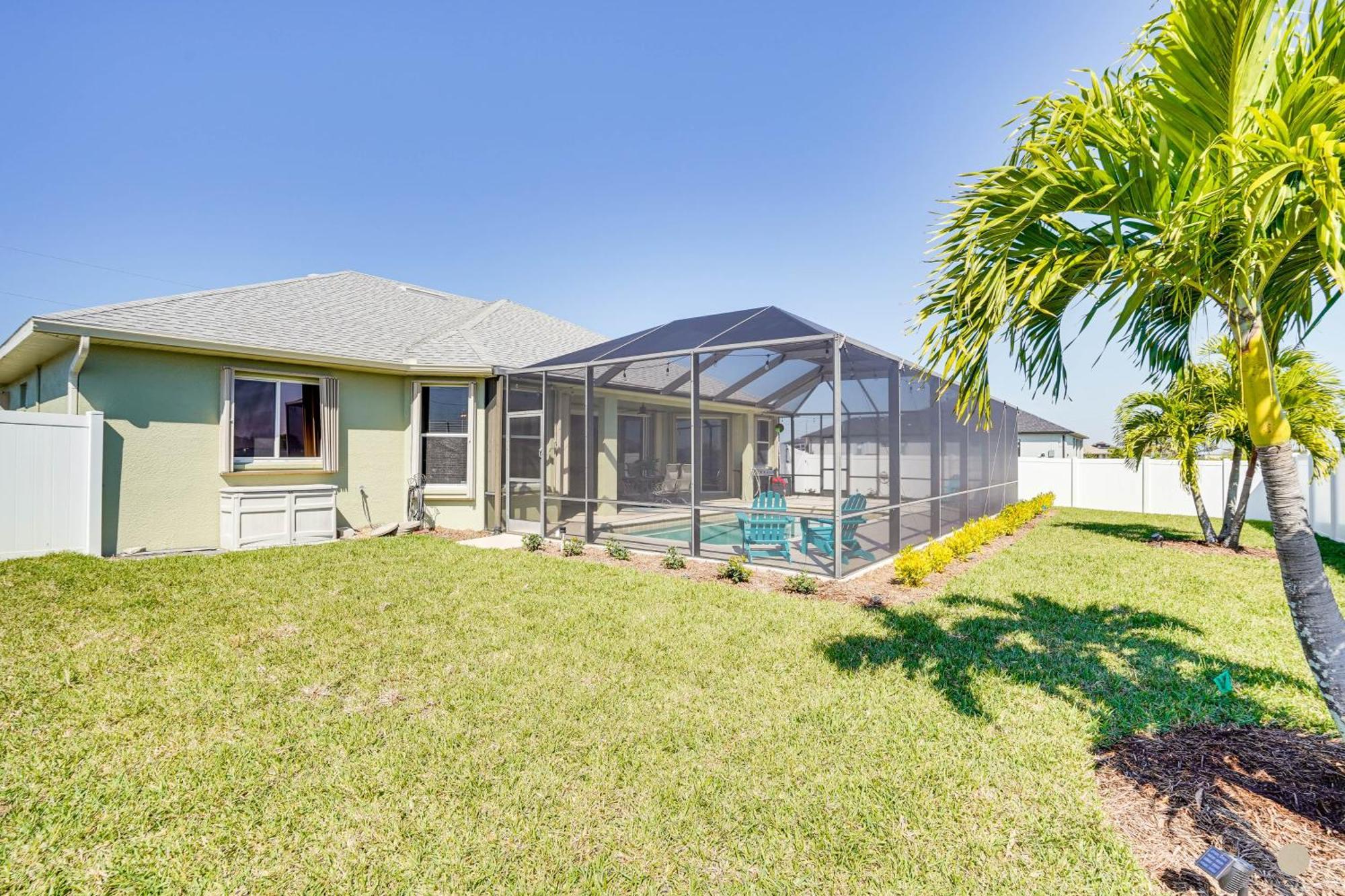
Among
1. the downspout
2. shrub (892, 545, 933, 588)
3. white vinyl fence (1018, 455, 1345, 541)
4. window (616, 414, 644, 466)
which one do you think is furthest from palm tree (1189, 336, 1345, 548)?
the downspout

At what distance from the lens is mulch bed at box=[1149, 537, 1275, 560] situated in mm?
9359

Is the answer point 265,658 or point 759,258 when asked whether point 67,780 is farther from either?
point 759,258

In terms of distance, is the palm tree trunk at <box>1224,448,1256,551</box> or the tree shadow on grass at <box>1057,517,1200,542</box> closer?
the palm tree trunk at <box>1224,448,1256,551</box>

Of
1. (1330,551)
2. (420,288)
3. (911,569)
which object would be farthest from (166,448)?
(1330,551)

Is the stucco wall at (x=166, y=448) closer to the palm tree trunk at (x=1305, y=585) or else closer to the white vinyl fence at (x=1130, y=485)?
the palm tree trunk at (x=1305, y=585)

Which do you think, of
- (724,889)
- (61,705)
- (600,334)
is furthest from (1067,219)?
(600,334)

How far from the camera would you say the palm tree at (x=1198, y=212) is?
7.06 ft

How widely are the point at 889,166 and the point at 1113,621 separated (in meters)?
8.31

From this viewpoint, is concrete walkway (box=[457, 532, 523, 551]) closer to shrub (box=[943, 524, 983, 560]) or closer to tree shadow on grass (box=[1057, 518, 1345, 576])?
shrub (box=[943, 524, 983, 560])

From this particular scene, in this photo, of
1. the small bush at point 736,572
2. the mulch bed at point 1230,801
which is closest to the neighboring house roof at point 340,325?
the small bush at point 736,572

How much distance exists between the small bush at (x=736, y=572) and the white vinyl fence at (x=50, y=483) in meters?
8.78

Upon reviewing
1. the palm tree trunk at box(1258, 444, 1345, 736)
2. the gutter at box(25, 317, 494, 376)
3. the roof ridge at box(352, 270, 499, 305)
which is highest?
the roof ridge at box(352, 270, 499, 305)

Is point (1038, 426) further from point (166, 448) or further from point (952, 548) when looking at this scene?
point (166, 448)

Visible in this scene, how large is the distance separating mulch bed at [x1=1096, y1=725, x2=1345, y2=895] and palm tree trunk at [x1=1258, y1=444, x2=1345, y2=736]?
454 millimetres
